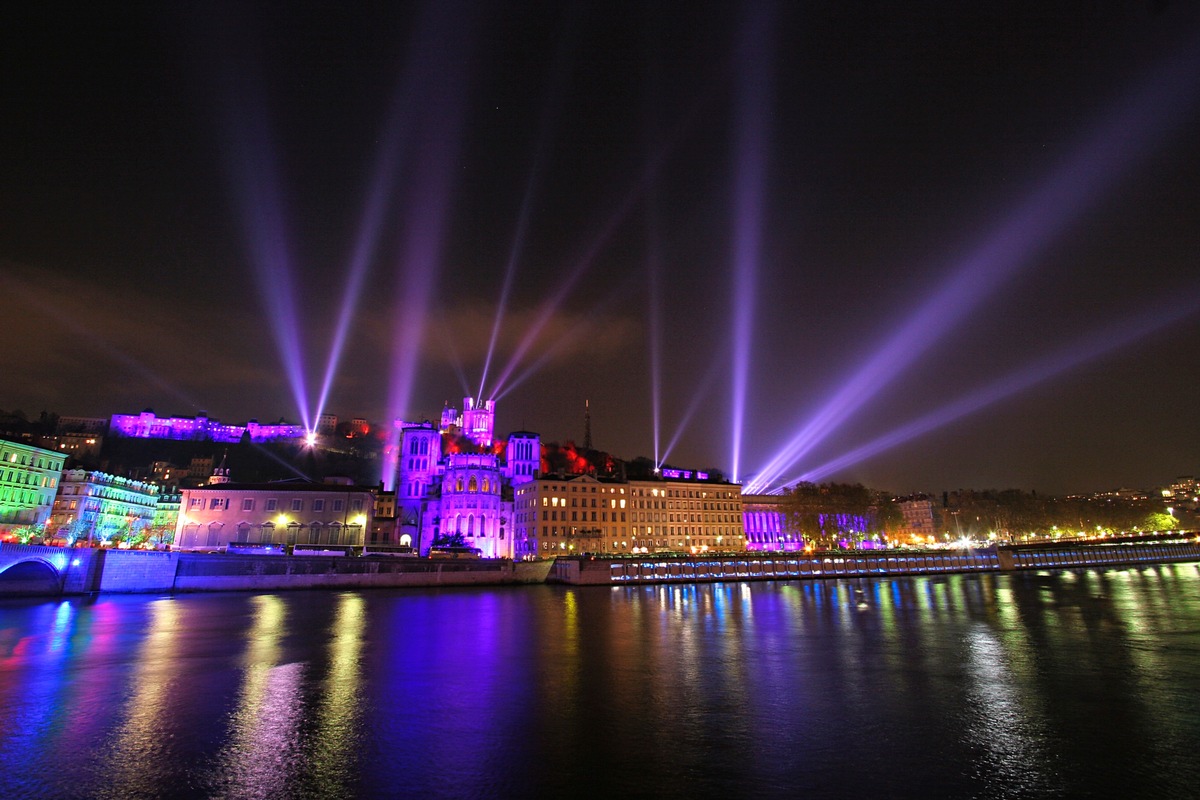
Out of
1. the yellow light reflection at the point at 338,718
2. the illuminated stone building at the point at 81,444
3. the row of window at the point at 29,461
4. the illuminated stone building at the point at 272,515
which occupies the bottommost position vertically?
the yellow light reflection at the point at 338,718

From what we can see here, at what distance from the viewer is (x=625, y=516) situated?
114 metres

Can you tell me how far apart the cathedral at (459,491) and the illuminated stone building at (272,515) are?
1436cm

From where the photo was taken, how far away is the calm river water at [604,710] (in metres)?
11.8

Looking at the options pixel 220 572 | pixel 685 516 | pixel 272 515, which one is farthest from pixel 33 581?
pixel 685 516

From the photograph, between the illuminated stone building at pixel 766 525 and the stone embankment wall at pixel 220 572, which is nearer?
the stone embankment wall at pixel 220 572

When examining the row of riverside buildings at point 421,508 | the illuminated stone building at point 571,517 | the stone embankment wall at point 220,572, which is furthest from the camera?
the illuminated stone building at point 571,517

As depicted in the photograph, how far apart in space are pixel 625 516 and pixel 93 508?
3511 inches

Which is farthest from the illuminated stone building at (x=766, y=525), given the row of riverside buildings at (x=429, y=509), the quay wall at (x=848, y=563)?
the quay wall at (x=848, y=563)

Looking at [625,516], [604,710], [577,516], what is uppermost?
[625,516]

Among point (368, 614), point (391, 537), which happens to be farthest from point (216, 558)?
point (391, 537)

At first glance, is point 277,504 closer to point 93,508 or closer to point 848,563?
point 93,508

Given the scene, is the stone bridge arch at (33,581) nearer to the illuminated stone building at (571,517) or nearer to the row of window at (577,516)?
the illuminated stone building at (571,517)

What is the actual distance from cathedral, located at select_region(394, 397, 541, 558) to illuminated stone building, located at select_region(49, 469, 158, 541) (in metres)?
44.6

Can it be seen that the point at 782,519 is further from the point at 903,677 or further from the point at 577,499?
the point at 903,677
